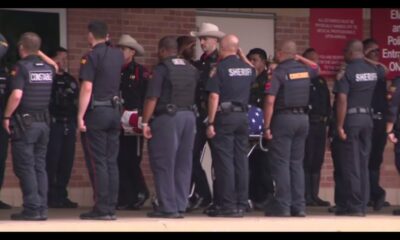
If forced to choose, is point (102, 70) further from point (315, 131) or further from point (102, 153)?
point (315, 131)

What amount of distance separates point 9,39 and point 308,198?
4.58m

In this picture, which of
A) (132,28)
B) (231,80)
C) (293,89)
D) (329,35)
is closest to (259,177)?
(293,89)

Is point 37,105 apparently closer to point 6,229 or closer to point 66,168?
point 6,229

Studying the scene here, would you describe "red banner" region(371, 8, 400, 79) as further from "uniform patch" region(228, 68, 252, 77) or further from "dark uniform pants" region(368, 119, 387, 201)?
"uniform patch" region(228, 68, 252, 77)

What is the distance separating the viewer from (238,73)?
13.3 meters

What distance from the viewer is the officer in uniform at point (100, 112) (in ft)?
41.5

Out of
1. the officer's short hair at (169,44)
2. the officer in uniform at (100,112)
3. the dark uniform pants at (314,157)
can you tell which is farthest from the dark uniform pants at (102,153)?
the dark uniform pants at (314,157)

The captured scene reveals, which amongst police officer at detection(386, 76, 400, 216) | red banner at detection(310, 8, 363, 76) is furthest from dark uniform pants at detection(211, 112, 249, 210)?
red banner at detection(310, 8, 363, 76)

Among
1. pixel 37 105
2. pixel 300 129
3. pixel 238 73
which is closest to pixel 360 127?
pixel 300 129

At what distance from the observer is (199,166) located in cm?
1450

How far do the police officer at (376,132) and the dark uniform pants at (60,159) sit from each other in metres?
3.91

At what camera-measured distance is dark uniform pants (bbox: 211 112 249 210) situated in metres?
13.4

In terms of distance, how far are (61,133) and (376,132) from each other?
13.5ft

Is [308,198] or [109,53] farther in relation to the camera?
[308,198]
